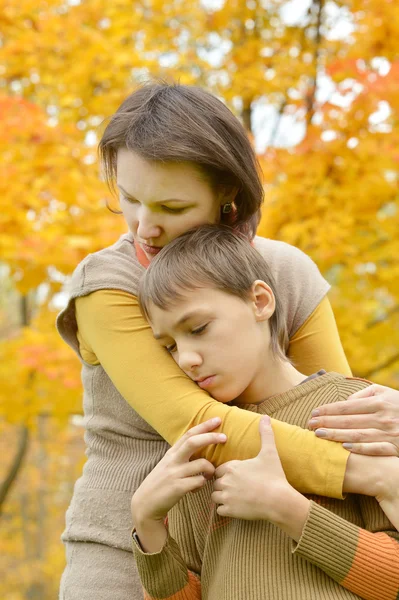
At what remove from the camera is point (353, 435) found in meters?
1.83

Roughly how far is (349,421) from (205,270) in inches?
20.3

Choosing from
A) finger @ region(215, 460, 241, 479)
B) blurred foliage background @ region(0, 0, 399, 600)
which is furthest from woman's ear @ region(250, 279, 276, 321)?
blurred foliage background @ region(0, 0, 399, 600)

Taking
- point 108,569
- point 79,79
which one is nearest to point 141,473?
point 108,569

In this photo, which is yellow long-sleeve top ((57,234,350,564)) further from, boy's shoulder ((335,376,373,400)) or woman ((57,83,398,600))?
boy's shoulder ((335,376,373,400))

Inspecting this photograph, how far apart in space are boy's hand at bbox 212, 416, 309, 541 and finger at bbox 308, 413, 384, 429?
140 mm

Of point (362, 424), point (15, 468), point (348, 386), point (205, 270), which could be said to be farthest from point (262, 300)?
point (15, 468)

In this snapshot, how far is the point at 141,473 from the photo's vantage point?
7.25 feet

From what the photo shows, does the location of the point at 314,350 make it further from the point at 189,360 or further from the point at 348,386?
the point at 189,360

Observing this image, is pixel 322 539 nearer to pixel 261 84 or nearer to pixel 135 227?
pixel 135 227

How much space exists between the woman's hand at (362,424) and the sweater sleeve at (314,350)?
0.48 meters

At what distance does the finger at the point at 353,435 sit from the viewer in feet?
6.00

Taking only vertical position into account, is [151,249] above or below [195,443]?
above

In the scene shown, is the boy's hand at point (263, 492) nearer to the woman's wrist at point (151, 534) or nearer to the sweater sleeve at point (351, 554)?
the sweater sleeve at point (351, 554)

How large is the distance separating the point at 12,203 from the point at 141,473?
3.03 metres
